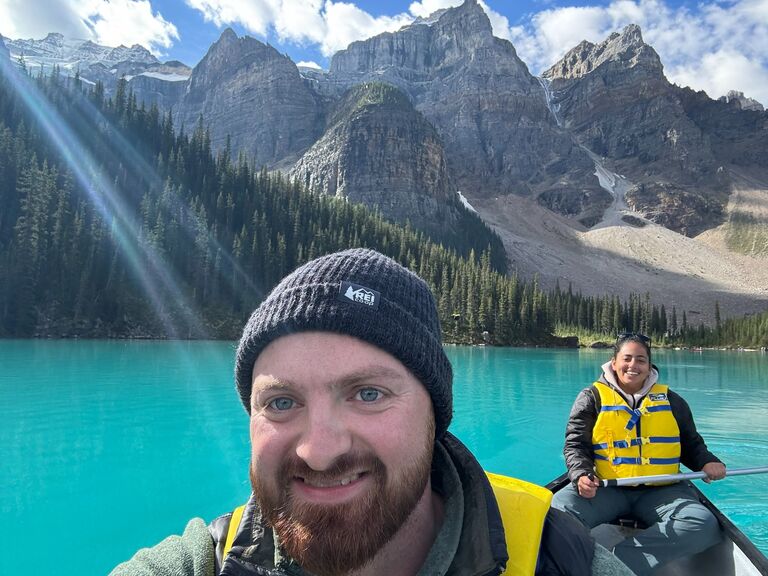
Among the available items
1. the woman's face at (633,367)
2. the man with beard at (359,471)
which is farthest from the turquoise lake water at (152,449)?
the man with beard at (359,471)

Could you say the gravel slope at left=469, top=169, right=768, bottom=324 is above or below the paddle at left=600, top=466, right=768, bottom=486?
above

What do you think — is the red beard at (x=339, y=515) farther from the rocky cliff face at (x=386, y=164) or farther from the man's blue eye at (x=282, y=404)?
the rocky cliff face at (x=386, y=164)

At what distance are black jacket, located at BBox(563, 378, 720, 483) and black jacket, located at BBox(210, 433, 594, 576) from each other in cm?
413

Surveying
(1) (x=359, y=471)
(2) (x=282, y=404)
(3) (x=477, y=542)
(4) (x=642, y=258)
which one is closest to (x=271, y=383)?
(2) (x=282, y=404)

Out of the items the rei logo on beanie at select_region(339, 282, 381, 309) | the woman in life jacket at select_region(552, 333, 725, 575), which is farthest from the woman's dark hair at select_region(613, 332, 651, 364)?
the rei logo on beanie at select_region(339, 282, 381, 309)

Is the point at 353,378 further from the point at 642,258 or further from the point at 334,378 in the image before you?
the point at 642,258

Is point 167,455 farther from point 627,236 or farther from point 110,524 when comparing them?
point 627,236

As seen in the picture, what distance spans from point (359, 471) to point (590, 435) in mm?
5131

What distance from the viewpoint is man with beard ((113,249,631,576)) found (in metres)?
1.69

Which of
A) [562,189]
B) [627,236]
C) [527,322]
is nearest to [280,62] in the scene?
[562,189]

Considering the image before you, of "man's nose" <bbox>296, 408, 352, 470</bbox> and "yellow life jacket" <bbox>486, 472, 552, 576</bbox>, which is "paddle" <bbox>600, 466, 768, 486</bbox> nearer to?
"yellow life jacket" <bbox>486, 472, 552, 576</bbox>

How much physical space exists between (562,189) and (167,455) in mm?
204028

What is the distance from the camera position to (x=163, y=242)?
73.9 meters

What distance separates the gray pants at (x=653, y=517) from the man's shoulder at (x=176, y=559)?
12.4ft
